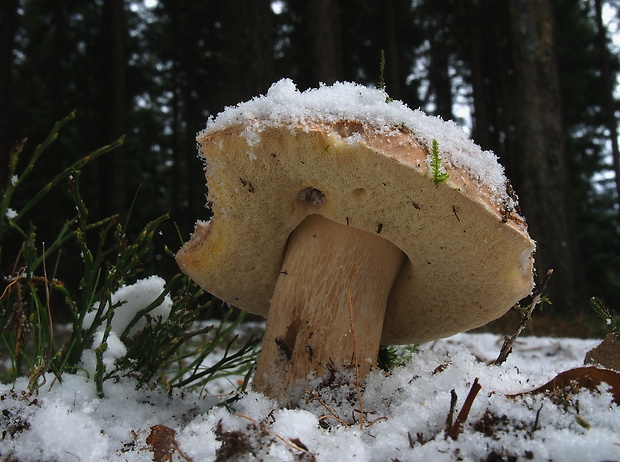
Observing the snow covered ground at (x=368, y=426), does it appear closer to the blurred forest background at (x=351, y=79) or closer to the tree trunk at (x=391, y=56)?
the blurred forest background at (x=351, y=79)

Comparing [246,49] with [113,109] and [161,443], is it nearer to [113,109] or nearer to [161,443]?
[113,109]

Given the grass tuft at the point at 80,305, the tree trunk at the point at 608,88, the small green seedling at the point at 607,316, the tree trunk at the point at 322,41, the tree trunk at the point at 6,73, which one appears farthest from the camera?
the tree trunk at the point at 608,88

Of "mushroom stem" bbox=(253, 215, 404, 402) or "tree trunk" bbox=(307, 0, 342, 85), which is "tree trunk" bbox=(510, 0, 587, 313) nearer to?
"tree trunk" bbox=(307, 0, 342, 85)

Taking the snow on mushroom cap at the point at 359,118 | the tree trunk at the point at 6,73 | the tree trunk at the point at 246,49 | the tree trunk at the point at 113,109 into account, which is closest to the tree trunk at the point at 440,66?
the tree trunk at the point at 113,109

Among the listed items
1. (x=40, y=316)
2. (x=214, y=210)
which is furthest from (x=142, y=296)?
(x=214, y=210)

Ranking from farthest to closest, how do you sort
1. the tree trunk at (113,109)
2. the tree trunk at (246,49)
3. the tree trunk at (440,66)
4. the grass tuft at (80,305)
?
the tree trunk at (440,66), the tree trunk at (113,109), the tree trunk at (246,49), the grass tuft at (80,305)

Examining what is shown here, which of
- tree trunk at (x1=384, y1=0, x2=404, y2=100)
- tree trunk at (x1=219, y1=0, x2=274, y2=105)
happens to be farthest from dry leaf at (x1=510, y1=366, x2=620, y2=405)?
tree trunk at (x1=384, y1=0, x2=404, y2=100)

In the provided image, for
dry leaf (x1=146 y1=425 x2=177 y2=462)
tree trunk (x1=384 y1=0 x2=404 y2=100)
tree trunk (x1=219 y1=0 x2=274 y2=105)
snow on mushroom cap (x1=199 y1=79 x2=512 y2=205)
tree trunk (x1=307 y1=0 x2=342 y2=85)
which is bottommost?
Result: dry leaf (x1=146 y1=425 x2=177 y2=462)
